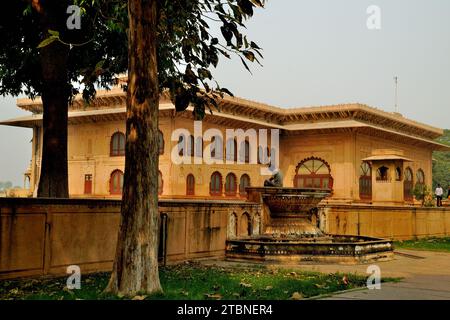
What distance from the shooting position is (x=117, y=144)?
112 feet

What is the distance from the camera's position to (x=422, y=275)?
9.83 m

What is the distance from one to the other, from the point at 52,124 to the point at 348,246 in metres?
7.88

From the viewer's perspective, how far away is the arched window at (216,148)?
111 feet

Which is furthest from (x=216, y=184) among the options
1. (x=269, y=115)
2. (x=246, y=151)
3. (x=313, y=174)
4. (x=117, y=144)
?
(x=313, y=174)

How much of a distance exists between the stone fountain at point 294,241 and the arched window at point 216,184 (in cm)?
1731

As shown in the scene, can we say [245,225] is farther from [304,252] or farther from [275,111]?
[275,111]

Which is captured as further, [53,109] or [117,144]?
[117,144]

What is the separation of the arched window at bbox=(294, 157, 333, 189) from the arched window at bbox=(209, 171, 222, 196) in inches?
294

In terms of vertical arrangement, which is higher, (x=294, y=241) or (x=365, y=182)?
(x=365, y=182)

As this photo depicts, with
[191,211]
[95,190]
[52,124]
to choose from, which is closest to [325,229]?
Result: [191,211]

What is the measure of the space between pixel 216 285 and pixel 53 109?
8105mm

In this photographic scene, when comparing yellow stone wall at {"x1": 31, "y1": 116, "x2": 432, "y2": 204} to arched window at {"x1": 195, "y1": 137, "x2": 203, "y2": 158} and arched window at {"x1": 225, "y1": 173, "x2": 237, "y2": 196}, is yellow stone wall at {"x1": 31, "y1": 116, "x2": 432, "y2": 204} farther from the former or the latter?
arched window at {"x1": 195, "y1": 137, "x2": 203, "y2": 158}

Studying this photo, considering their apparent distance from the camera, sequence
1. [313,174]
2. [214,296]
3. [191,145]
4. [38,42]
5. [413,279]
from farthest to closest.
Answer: [313,174] → [191,145] → [38,42] → [413,279] → [214,296]

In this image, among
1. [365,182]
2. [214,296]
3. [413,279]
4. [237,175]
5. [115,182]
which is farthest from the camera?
[365,182]
